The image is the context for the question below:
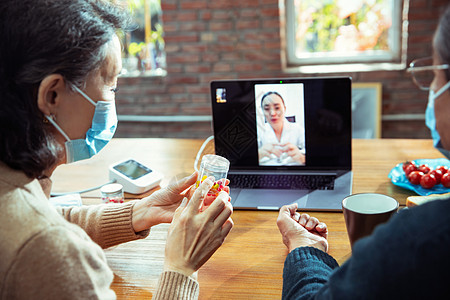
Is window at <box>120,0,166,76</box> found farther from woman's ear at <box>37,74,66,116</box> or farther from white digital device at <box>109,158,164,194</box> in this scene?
woman's ear at <box>37,74,66,116</box>

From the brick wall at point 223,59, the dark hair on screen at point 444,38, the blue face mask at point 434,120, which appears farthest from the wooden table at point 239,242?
the brick wall at point 223,59

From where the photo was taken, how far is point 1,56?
78 cm

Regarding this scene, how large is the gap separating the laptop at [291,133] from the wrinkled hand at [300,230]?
0.24 m

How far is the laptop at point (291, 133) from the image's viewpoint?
1.50 meters

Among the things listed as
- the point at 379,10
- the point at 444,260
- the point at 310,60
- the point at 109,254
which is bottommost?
the point at 109,254

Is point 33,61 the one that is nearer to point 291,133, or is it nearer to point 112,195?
point 112,195

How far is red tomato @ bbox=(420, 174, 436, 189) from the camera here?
1336 mm

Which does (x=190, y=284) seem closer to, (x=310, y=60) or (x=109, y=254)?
(x=109, y=254)

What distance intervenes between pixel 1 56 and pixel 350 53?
2760 millimetres

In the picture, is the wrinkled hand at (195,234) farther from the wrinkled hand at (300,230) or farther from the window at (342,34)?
the window at (342,34)

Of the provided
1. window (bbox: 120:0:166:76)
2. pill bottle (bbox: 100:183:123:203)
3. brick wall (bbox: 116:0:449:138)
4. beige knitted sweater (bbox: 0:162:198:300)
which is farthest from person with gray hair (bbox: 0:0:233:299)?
window (bbox: 120:0:166:76)

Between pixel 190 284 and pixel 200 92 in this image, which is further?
pixel 200 92

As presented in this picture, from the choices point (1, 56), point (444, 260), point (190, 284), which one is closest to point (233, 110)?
point (190, 284)

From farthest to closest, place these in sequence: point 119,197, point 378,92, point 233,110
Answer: point 378,92 → point 233,110 → point 119,197
